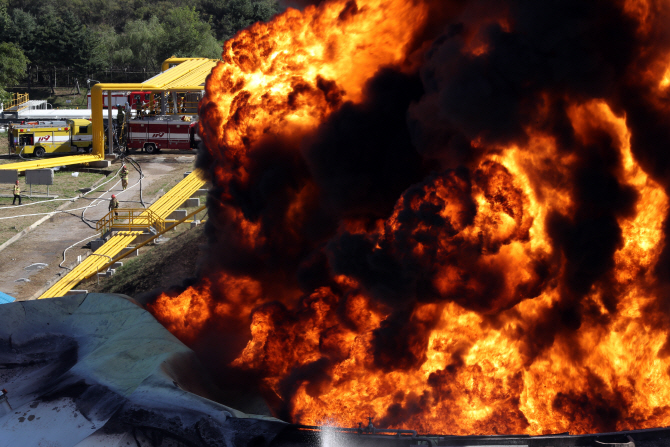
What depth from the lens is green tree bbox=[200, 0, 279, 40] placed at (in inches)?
3260

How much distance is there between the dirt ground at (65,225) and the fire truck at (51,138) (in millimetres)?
3589

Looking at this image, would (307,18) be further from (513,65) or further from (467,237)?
(467,237)

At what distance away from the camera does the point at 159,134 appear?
163 ft

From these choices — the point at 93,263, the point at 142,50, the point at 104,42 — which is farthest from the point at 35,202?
the point at 104,42

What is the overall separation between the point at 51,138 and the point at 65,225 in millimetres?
18480

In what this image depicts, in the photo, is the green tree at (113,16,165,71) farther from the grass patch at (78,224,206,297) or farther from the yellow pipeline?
the grass patch at (78,224,206,297)

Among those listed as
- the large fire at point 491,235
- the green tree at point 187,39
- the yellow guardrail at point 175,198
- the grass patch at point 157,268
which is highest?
the green tree at point 187,39

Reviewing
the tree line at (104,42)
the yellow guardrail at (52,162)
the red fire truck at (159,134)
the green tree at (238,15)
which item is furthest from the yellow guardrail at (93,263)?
the green tree at (238,15)

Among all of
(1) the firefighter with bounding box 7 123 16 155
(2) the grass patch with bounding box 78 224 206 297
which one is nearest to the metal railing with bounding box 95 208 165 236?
(2) the grass patch with bounding box 78 224 206 297

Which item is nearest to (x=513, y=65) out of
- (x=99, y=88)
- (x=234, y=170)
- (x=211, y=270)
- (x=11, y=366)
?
(x=234, y=170)

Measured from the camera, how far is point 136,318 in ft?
55.8

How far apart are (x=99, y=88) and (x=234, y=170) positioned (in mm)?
31905

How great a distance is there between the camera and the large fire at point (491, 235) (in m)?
14.4

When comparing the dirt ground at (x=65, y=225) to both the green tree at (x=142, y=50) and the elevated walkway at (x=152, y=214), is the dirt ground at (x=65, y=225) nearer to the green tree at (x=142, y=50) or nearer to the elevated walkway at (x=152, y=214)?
the elevated walkway at (x=152, y=214)
